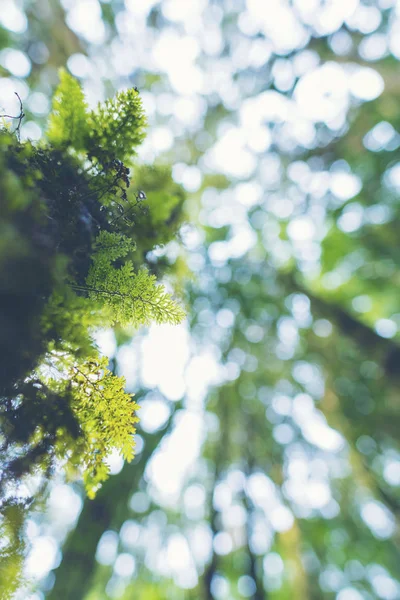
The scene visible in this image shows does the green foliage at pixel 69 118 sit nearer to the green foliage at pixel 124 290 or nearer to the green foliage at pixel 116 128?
the green foliage at pixel 116 128

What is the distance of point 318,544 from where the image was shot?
677cm

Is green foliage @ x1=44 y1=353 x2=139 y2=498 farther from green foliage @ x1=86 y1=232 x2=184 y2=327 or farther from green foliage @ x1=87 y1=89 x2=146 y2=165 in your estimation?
green foliage @ x1=87 y1=89 x2=146 y2=165

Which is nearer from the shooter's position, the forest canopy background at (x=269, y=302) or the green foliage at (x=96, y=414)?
the green foliage at (x=96, y=414)

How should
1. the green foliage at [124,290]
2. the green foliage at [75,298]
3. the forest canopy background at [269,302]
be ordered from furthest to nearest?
the forest canopy background at [269,302] < the green foliage at [124,290] < the green foliage at [75,298]

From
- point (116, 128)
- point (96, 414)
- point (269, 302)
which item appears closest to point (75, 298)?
point (96, 414)

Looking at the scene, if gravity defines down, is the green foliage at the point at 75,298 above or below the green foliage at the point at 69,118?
below

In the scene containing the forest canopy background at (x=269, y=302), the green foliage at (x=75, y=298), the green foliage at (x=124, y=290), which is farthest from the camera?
the forest canopy background at (x=269, y=302)

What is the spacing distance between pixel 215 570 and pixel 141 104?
14.0 ft

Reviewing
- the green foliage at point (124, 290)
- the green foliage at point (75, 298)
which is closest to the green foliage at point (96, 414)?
the green foliage at point (75, 298)

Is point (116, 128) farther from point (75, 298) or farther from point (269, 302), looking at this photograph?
point (269, 302)

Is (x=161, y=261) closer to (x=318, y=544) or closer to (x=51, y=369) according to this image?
(x=51, y=369)

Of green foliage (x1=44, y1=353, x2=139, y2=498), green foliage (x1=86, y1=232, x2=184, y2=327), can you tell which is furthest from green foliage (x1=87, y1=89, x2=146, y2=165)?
green foliage (x1=44, y1=353, x2=139, y2=498)

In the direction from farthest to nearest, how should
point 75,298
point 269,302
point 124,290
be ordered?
point 269,302 < point 124,290 < point 75,298

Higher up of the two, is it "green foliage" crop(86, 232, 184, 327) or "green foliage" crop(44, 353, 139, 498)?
"green foliage" crop(86, 232, 184, 327)
